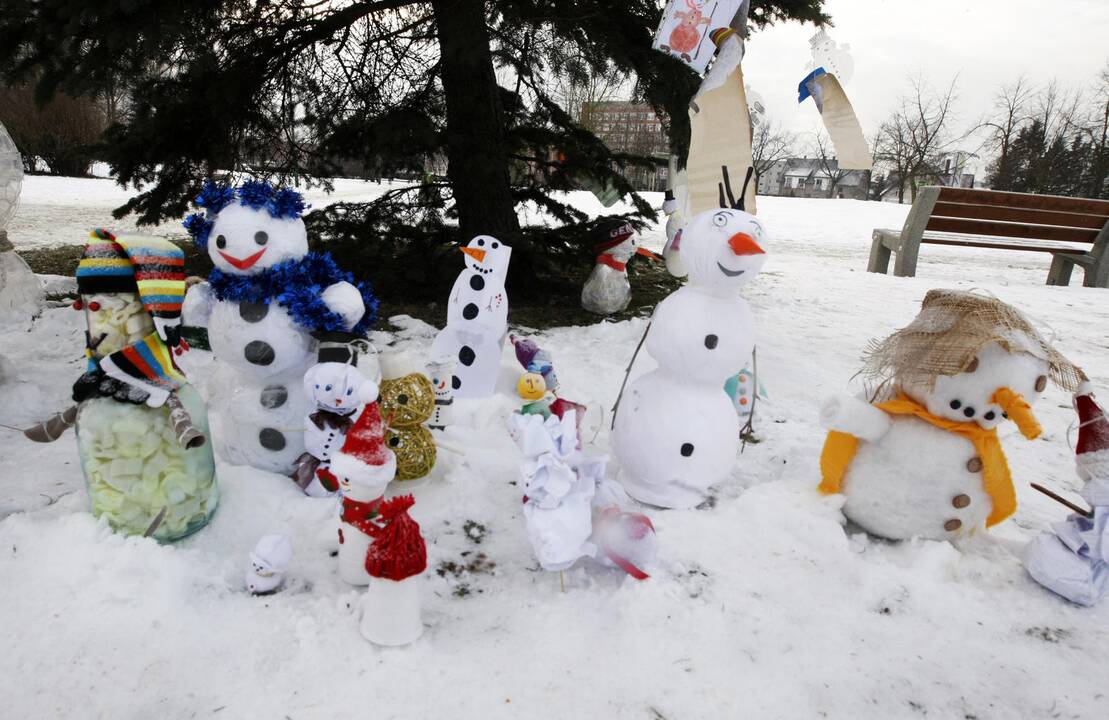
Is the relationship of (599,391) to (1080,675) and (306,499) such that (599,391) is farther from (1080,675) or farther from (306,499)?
(1080,675)

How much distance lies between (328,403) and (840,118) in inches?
103

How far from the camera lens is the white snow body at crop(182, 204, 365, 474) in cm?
248

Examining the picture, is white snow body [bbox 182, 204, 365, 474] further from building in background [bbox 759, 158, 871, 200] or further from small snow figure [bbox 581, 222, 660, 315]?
building in background [bbox 759, 158, 871, 200]

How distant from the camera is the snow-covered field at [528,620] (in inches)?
68.7

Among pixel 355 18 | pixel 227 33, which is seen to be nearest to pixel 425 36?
pixel 355 18

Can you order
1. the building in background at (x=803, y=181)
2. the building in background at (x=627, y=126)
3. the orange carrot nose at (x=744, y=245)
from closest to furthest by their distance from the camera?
1. the orange carrot nose at (x=744, y=245)
2. the building in background at (x=627, y=126)
3. the building in background at (x=803, y=181)

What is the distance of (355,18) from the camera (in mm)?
4629

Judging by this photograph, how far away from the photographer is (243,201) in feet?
8.18

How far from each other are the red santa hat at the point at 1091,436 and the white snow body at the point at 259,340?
2643 millimetres

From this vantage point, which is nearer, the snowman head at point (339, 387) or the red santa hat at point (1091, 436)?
the snowman head at point (339, 387)

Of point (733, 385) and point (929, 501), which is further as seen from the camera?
point (733, 385)

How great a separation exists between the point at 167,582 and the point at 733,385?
8.36 feet

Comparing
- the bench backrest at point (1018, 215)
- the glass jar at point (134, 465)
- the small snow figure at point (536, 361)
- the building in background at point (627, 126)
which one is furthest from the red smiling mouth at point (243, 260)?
the bench backrest at point (1018, 215)

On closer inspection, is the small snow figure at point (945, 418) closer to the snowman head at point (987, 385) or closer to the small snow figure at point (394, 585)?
the snowman head at point (987, 385)
